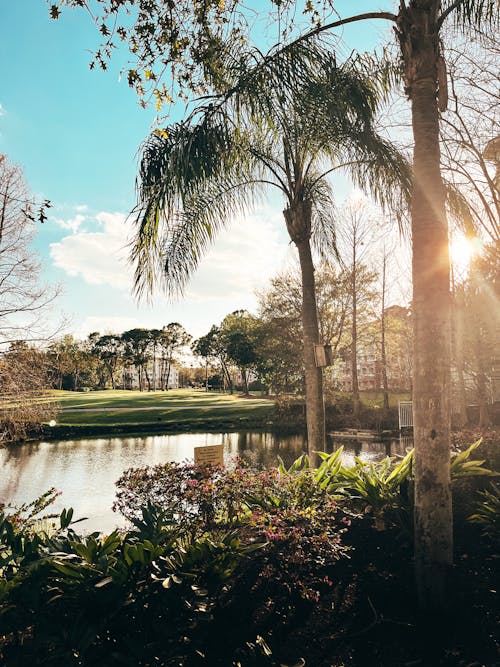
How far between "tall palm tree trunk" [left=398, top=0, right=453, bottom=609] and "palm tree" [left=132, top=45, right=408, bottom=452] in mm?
1621

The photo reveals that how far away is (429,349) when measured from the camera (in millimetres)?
3223

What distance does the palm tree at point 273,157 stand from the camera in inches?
188

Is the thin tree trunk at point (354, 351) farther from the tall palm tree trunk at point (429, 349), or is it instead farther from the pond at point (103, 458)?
the tall palm tree trunk at point (429, 349)

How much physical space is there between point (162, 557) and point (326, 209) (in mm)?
7037

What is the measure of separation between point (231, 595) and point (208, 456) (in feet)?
5.67

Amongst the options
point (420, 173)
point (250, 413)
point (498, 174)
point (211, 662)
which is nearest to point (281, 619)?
point (211, 662)

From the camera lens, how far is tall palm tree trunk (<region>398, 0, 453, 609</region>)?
3.15m

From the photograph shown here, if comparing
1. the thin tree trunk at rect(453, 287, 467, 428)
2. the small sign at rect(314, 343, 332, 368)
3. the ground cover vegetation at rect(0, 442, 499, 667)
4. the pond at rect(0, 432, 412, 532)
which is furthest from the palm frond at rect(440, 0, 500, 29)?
the thin tree trunk at rect(453, 287, 467, 428)

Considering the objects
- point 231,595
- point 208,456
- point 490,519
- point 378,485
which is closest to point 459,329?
point 378,485

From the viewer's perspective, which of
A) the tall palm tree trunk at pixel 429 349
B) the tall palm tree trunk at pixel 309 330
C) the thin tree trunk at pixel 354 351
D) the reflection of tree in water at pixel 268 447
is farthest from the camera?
the thin tree trunk at pixel 354 351

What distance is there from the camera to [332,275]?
2408 cm

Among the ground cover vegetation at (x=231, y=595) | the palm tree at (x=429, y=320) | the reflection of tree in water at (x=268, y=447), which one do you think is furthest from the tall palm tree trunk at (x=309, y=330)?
the reflection of tree in water at (x=268, y=447)

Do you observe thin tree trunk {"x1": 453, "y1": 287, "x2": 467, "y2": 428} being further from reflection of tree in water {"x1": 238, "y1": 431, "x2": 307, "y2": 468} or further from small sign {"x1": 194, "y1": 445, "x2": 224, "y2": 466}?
small sign {"x1": 194, "y1": 445, "x2": 224, "y2": 466}

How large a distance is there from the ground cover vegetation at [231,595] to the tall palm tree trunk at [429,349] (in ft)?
1.04
